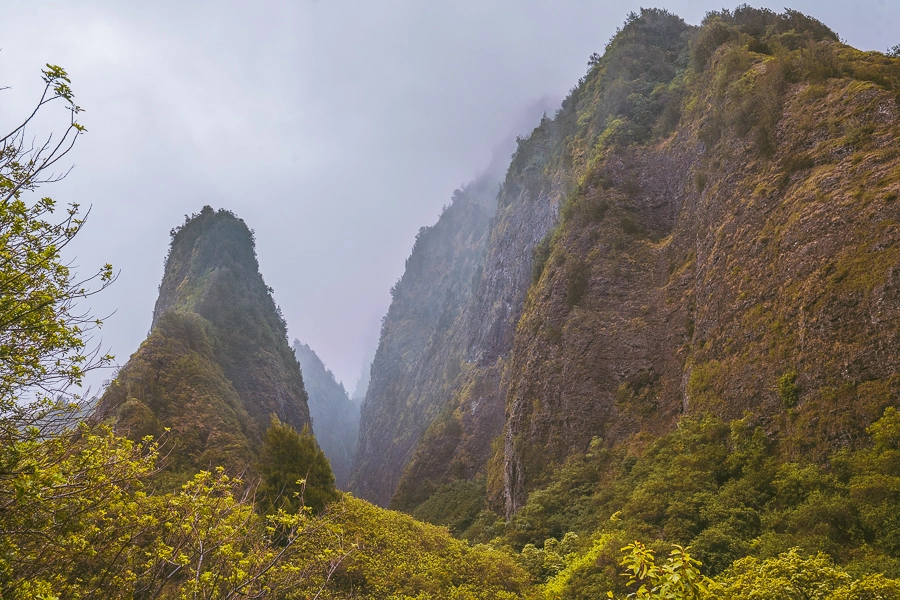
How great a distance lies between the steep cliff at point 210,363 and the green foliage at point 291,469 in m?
3.24

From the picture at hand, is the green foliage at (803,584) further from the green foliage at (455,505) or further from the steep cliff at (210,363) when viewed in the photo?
the green foliage at (455,505)

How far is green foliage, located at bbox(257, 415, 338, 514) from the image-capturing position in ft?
51.1

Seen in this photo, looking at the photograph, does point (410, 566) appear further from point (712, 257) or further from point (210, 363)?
point (210, 363)

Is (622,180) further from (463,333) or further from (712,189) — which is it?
(463,333)

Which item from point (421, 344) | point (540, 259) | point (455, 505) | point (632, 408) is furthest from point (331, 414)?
point (632, 408)

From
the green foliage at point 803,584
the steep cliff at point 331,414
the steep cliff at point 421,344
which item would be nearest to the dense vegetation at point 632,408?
the green foliage at point 803,584

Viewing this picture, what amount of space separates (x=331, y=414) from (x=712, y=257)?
13639 cm

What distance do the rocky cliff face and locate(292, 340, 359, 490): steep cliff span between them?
215ft

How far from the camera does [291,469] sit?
16172 millimetres

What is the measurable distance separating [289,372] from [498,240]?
109 ft

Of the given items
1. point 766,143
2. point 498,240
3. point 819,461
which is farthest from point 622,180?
point 498,240

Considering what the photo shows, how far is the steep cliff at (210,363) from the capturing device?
31.2 metres

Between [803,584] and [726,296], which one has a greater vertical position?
[726,296]

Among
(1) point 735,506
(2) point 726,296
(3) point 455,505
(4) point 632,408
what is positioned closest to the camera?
(1) point 735,506
